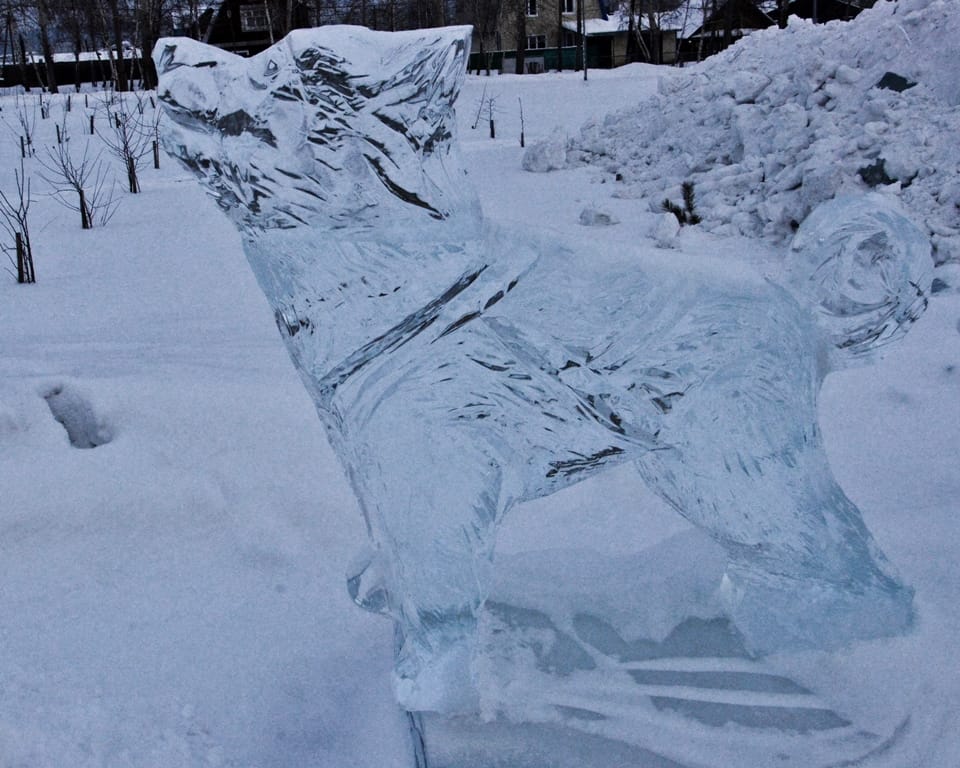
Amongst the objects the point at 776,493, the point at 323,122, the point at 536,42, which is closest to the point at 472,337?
the point at 323,122

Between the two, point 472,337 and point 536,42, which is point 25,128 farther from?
point 536,42

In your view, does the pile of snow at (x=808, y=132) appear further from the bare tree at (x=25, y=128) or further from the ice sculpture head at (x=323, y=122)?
the bare tree at (x=25, y=128)

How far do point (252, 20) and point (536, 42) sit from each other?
26.1 feet

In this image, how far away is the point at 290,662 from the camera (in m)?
1.53

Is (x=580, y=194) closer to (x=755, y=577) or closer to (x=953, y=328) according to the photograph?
(x=953, y=328)

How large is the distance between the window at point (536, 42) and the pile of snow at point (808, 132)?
18.7m

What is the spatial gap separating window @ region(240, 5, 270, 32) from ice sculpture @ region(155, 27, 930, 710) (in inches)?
855

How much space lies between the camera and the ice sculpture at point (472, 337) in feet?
3.40

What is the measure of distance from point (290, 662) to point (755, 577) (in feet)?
2.49

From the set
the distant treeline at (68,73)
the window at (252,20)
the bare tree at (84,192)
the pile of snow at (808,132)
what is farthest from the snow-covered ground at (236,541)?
the window at (252,20)

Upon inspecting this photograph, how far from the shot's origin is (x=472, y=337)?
113cm

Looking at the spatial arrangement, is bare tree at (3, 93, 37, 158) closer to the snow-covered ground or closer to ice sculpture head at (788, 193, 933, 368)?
the snow-covered ground

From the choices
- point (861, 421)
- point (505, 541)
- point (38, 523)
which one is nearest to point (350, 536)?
point (505, 541)

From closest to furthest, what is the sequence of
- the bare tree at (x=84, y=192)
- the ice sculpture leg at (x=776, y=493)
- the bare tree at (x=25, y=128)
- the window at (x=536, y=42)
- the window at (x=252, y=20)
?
the ice sculpture leg at (x=776, y=493)
the bare tree at (x=84, y=192)
the bare tree at (x=25, y=128)
the window at (x=252, y=20)
the window at (x=536, y=42)
